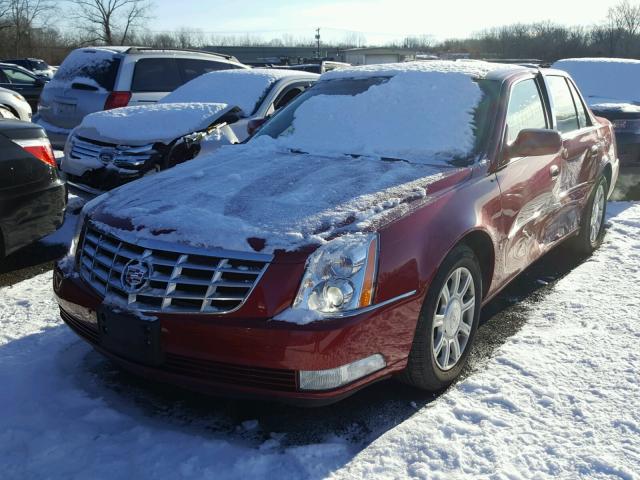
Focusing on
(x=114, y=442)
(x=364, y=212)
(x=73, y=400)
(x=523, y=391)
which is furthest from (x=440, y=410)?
(x=73, y=400)

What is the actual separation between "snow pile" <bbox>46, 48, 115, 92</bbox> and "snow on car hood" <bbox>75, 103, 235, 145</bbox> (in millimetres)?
1834

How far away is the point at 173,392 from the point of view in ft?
9.90

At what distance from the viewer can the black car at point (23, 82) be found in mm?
18484

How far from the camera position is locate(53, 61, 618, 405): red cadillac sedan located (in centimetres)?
244

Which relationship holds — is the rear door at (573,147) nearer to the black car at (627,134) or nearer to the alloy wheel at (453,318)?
the alloy wheel at (453,318)

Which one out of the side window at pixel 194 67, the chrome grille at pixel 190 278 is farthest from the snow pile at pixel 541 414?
the side window at pixel 194 67

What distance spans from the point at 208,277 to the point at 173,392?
845 mm

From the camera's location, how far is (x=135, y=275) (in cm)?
257

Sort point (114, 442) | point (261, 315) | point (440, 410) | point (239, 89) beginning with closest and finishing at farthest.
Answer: point (261, 315)
point (114, 442)
point (440, 410)
point (239, 89)

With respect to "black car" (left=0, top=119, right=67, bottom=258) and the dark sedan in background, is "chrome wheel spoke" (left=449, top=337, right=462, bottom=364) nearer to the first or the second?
"black car" (left=0, top=119, right=67, bottom=258)

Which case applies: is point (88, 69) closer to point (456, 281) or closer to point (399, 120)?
point (399, 120)

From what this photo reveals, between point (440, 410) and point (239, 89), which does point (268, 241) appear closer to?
point (440, 410)

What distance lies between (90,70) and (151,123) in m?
2.70

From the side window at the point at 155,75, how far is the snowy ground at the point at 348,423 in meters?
5.00
